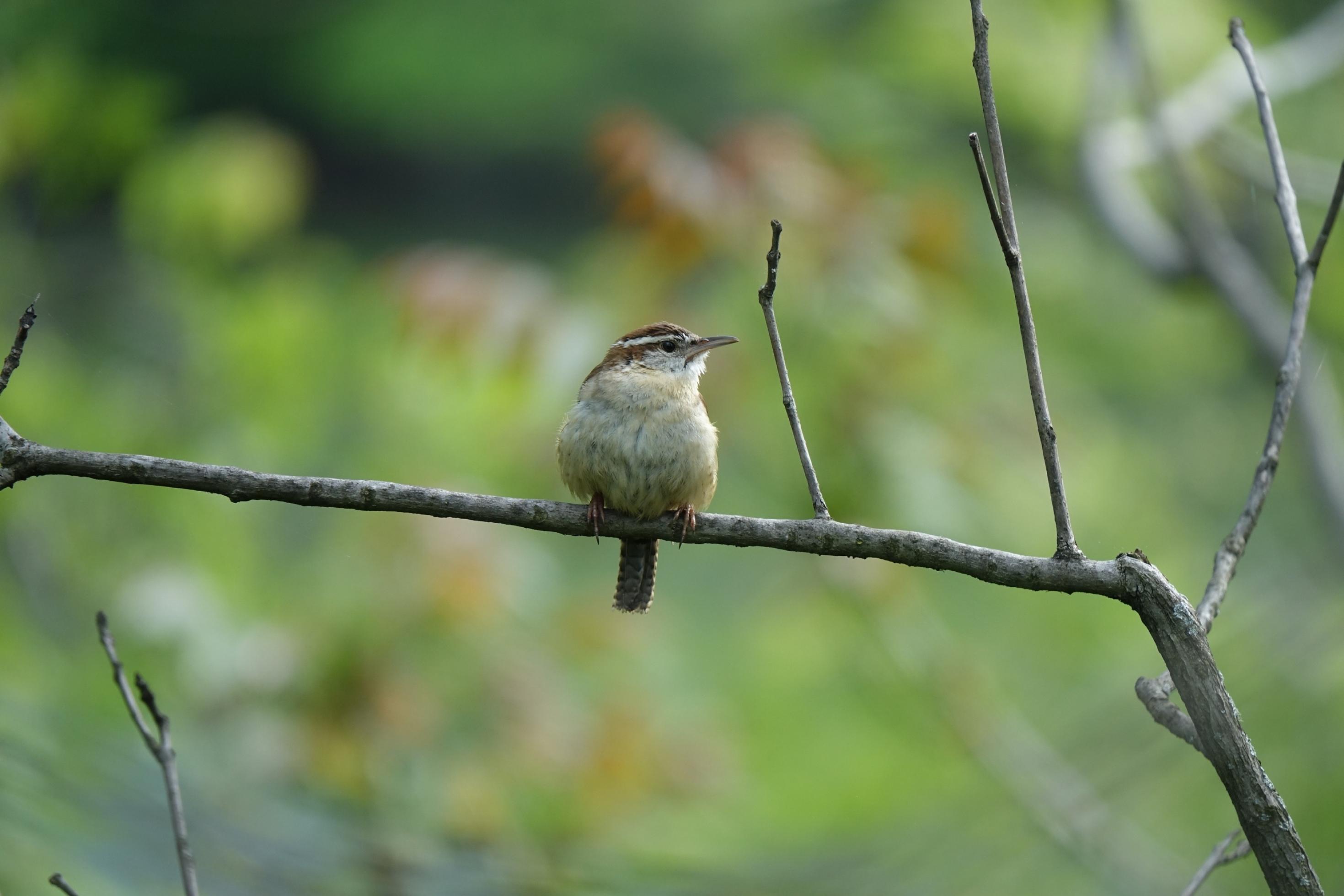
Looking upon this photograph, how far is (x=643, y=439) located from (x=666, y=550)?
4730 mm

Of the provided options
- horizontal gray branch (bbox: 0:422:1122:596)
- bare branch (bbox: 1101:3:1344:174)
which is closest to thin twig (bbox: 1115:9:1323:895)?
horizontal gray branch (bbox: 0:422:1122:596)

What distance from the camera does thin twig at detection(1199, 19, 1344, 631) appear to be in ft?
5.42

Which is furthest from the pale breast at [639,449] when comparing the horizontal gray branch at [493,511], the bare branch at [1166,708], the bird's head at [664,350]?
the bare branch at [1166,708]

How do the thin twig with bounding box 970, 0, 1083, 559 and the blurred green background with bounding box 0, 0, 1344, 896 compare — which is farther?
the blurred green background with bounding box 0, 0, 1344, 896

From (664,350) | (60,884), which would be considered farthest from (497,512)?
(664,350)

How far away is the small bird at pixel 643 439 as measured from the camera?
2.72 meters

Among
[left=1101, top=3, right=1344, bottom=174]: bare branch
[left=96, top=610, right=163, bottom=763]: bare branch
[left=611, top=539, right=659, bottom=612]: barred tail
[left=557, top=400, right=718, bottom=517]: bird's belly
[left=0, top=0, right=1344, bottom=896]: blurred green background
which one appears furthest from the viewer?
[left=1101, top=3, right=1344, bottom=174]: bare branch

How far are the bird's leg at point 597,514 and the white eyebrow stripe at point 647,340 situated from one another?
0.58 m

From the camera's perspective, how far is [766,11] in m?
8.27

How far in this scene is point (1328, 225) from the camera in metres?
1.75

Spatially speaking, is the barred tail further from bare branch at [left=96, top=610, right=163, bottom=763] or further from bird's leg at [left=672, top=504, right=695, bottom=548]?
bare branch at [left=96, top=610, right=163, bottom=763]

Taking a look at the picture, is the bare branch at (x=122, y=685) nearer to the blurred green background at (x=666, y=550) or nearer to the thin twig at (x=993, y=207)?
the blurred green background at (x=666, y=550)

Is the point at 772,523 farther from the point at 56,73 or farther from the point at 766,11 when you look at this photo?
the point at 766,11

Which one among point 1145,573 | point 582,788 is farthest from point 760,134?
point 1145,573
